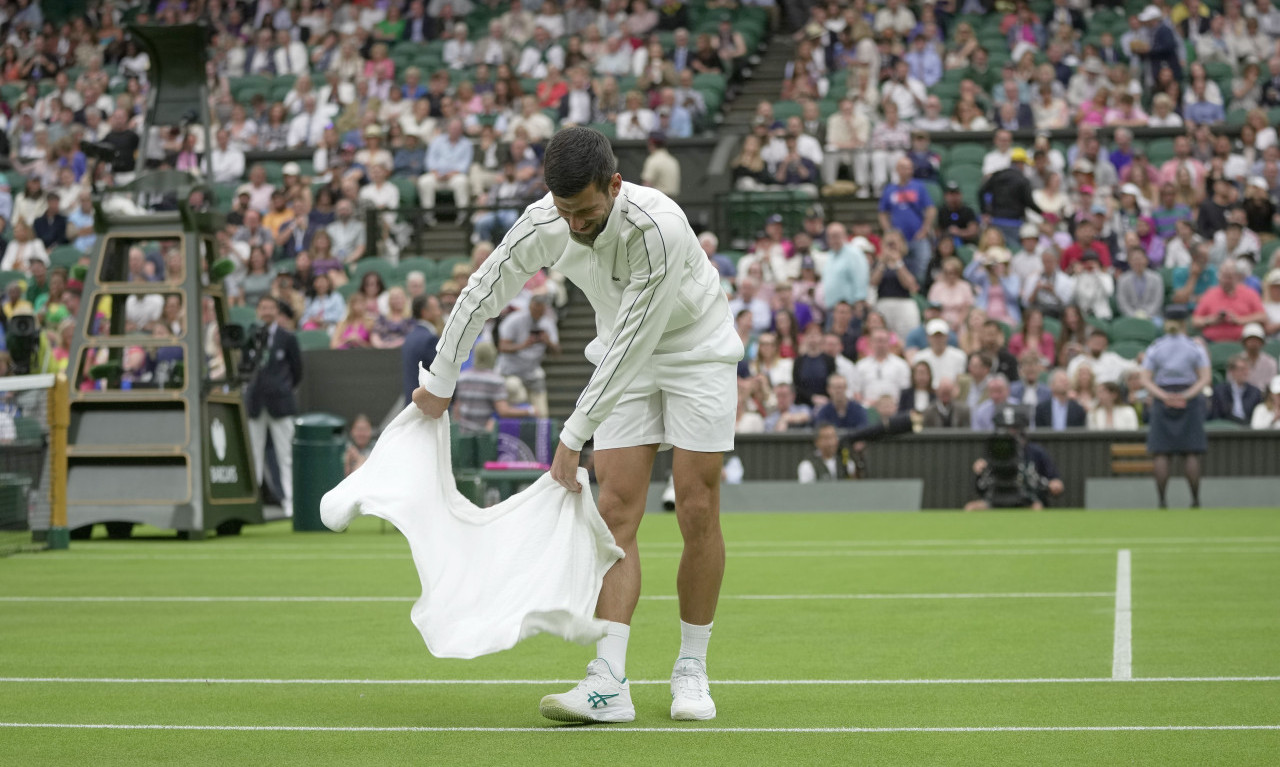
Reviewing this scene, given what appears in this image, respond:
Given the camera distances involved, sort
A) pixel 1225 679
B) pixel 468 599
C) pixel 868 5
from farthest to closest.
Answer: pixel 868 5 < pixel 1225 679 < pixel 468 599

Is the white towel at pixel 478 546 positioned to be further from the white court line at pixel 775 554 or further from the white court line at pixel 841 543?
the white court line at pixel 841 543

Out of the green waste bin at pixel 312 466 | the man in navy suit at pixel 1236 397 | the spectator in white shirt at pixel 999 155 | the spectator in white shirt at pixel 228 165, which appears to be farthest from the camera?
the spectator in white shirt at pixel 228 165

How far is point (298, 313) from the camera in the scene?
2273 cm

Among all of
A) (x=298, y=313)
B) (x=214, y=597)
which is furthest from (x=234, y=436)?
(x=298, y=313)

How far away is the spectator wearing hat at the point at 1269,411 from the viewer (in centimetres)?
1869

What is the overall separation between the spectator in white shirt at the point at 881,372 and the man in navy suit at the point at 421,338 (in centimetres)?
513

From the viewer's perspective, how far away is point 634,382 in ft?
19.4

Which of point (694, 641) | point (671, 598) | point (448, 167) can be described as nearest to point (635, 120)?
point (448, 167)

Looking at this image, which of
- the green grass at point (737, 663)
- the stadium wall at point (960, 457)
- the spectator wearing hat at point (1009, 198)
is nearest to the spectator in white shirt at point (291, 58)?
the spectator wearing hat at point (1009, 198)

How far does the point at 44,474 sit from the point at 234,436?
2142 millimetres

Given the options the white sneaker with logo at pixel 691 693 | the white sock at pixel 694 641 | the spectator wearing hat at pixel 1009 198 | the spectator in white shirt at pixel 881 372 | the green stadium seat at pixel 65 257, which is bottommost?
the white sneaker with logo at pixel 691 693

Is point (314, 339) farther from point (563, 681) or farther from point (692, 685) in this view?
point (692, 685)

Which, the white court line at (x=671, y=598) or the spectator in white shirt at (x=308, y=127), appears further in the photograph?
the spectator in white shirt at (x=308, y=127)

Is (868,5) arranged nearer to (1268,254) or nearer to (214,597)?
(1268,254)
